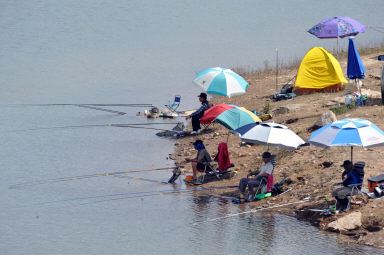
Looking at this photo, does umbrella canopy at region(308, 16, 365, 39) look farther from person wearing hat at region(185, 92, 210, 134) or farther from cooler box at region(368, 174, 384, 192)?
cooler box at region(368, 174, 384, 192)

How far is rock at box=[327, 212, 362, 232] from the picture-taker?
1270cm

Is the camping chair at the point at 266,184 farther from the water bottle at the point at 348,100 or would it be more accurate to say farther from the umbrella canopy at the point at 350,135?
the water bottle at the point at 348,100

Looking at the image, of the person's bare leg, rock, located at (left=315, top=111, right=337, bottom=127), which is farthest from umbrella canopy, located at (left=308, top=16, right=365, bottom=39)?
the person's bare leg

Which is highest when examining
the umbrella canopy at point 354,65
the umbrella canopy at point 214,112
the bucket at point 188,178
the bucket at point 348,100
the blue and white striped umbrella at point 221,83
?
the umbrella canopy at point 354,65

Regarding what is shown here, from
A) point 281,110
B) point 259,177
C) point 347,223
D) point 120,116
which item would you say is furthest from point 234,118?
point 120,116

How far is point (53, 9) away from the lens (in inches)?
1881

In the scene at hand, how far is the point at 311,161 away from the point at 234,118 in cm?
215

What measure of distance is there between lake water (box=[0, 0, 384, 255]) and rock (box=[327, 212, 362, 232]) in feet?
0.75

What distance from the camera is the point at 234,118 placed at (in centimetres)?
1669

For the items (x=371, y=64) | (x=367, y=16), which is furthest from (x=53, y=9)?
(x=371, y=64)

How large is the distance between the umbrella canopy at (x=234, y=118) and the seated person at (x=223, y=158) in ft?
1.67

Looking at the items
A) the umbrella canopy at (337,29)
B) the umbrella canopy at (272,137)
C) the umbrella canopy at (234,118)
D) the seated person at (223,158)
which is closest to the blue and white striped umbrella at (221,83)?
the umbrella canopy at (234,118)

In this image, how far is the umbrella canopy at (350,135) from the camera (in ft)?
43.1

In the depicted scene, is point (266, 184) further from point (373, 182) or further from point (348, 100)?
point (348, 100)
